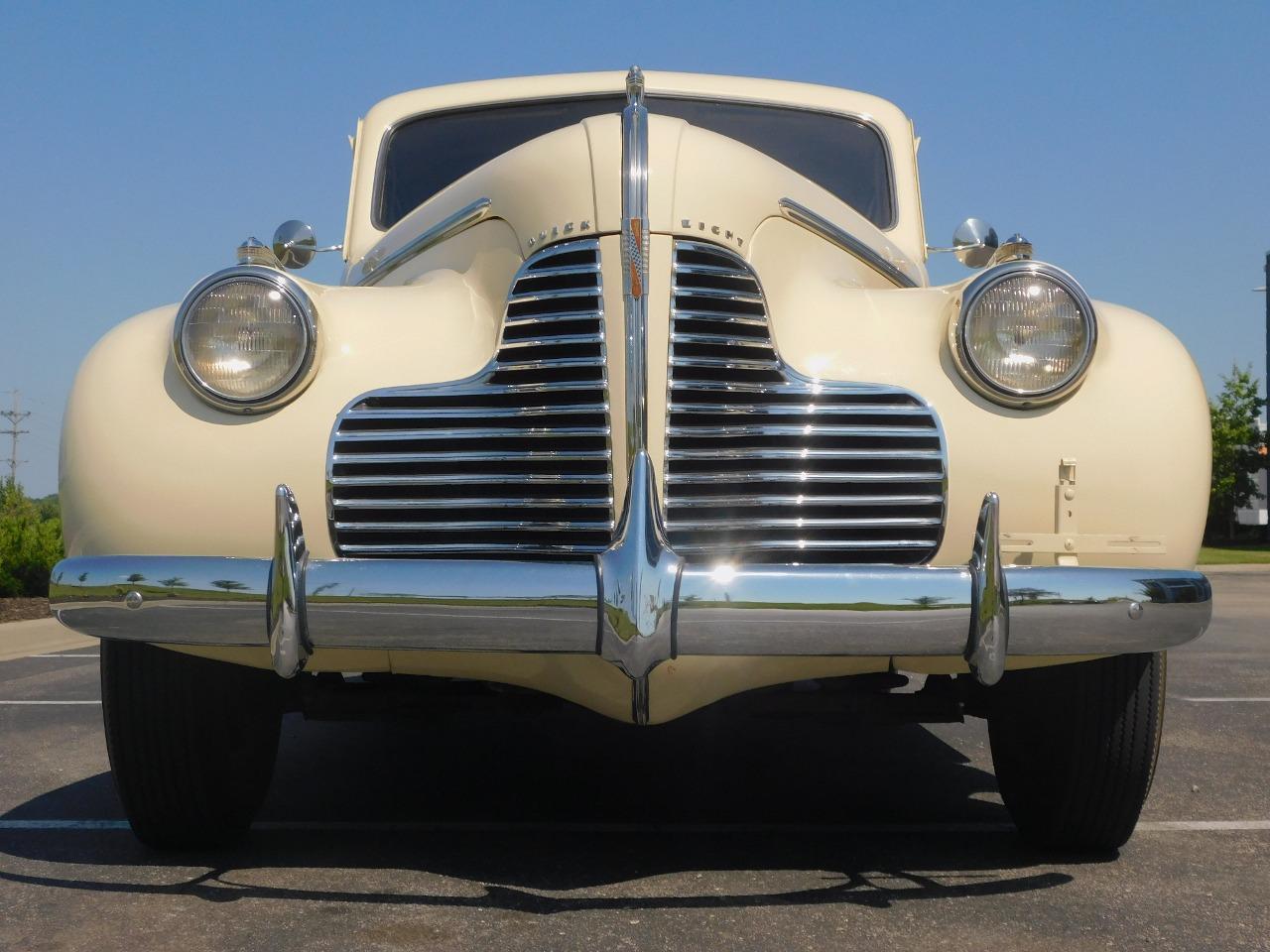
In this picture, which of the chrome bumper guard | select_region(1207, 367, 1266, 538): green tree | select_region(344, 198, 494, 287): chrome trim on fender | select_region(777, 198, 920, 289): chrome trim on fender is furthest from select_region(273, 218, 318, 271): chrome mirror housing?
select_region(1207, 367, 1266, 538): green tree

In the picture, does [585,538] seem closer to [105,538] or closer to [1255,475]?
[105,538]

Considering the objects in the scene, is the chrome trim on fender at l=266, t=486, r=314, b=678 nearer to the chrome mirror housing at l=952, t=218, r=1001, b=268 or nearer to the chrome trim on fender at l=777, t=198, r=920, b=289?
the chrome trim on fender at l=777, t=198, r=920, b=289

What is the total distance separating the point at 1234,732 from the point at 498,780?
2.83 meters

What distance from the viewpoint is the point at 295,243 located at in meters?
4.70

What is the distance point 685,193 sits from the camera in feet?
10.00

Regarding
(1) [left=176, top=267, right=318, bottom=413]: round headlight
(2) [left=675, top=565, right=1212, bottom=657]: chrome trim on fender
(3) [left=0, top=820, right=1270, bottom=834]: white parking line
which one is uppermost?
(1) [left=176, top=267, right=318, bottom=413]: round headlight

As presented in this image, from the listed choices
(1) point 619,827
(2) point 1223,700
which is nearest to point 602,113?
(1) point 619,827

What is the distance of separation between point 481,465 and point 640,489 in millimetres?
429

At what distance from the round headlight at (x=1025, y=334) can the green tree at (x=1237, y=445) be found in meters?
30.8

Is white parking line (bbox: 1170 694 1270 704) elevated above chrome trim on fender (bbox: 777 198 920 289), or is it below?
below

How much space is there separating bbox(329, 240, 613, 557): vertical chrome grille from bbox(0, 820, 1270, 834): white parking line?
0.96 metres

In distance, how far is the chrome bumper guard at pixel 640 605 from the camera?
→ 242 cm

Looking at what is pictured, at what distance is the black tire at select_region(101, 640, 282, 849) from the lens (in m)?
3.05

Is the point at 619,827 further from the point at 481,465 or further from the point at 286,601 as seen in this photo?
the point at 286,601
